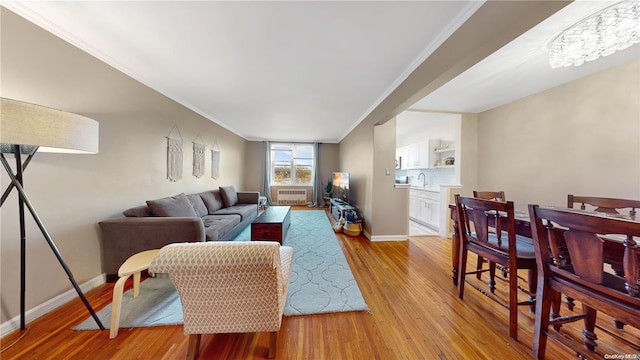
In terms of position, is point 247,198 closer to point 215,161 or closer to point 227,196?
point 227,196

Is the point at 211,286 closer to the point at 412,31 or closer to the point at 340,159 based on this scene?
the point at 412,31

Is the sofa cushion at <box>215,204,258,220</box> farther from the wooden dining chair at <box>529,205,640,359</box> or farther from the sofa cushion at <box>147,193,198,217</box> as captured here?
the wooden dining chair at <box>529,205,640,359</box>

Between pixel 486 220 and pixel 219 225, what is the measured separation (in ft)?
9.64

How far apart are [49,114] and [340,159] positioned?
5.84 meters

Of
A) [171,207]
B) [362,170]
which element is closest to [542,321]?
[362,170]

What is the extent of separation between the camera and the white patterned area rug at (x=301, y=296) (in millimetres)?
1521

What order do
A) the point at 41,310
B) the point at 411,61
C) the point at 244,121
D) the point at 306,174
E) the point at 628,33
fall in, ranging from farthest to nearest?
the point at 306,174, the point at 244,121, the point at 411,61, the point at 41,310, the point at 628,33

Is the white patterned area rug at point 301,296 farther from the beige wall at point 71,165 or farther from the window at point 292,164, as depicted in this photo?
the window at point 292,164

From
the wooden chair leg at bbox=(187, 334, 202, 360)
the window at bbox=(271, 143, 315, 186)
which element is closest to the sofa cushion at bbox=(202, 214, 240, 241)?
the wooden chair leg at bbox=(187, 334, 202, 360)

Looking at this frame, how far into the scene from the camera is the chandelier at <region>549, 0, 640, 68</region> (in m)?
1.26

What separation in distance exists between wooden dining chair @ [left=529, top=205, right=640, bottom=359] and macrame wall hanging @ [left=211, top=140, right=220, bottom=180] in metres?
4.86

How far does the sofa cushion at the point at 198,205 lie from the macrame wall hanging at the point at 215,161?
1096mm

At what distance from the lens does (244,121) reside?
4.41 m

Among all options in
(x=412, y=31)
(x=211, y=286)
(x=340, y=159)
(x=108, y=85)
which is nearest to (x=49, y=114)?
(x=108, y=85)
